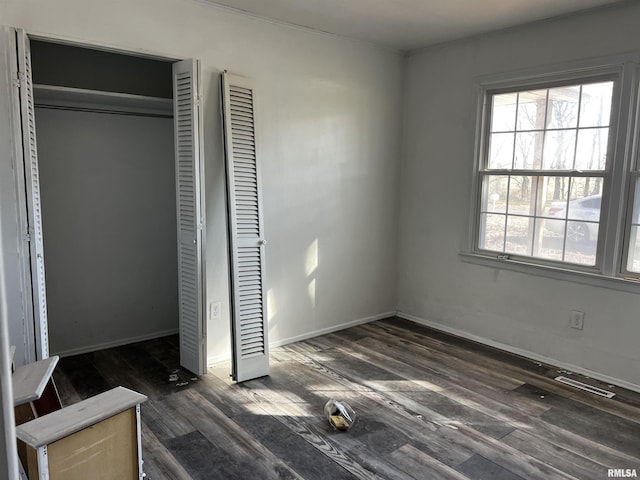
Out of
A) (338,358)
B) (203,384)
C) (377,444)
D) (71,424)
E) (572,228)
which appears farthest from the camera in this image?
(338,358)

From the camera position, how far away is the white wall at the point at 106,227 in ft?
11.6

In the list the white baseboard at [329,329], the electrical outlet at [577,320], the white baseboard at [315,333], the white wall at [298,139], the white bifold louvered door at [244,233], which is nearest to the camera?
the white wall at [298,139]

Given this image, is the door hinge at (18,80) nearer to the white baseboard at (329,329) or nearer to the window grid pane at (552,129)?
the white baseboard at (329,329)

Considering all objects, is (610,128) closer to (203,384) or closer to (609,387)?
(609,387)

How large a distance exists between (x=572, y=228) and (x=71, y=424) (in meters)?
3.33

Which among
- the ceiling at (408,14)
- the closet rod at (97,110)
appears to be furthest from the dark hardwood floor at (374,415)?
the ceiling at (408,14)

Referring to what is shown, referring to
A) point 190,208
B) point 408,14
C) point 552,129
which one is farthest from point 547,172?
point 190,208

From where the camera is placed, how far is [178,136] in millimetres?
3270

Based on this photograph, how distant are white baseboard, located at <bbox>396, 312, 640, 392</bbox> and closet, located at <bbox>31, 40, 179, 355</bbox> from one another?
2.34 m

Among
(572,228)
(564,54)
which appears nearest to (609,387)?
(572,228)

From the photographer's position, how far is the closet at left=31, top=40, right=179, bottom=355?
11.4 ft

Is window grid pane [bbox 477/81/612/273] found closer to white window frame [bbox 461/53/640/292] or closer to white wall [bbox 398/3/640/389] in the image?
white window frame [bbox 461/53/640/292]

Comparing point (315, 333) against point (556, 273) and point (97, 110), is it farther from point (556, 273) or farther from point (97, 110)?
point (97, 110)

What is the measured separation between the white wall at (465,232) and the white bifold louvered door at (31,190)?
122 inches
